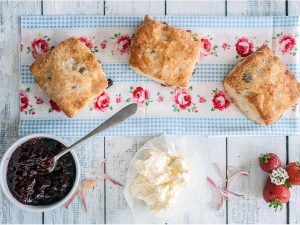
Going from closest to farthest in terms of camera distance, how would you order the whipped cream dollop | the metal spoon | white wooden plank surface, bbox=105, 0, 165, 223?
the metal spoon → the whipped cream dollop → white wooden plank surface, bbox=105, 0, 165, 223

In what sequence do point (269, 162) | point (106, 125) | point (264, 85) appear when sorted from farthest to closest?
point (269, 162)
point (264, 85)
point (106, 125)

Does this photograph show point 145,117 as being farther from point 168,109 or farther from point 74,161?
point 74,161

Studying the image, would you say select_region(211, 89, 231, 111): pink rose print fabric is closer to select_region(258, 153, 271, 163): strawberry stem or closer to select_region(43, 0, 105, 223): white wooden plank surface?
select_region(258, 153, 271, 163): strawberry stem

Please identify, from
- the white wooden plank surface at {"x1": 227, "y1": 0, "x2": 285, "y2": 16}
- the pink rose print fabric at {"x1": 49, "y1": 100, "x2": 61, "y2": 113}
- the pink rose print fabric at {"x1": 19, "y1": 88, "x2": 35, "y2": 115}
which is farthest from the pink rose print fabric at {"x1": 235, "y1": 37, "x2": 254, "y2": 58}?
the pink rose print fabric at {"x1": 19, "y1": 88, "x2": 35, "y2": 115}

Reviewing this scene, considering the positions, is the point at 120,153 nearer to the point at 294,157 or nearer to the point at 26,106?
the point at 26,106

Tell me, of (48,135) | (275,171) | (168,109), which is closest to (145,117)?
(168,109)

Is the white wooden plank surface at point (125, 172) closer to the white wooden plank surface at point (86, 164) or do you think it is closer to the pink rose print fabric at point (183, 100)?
the white wooden plank surface at point (86, 164)

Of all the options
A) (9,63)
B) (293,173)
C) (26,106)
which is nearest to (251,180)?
(293,173)
